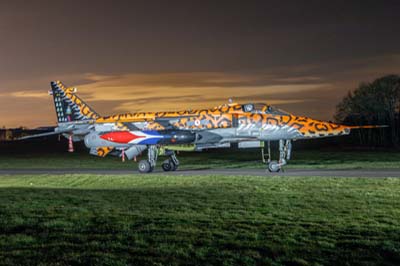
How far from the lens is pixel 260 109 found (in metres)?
26.0

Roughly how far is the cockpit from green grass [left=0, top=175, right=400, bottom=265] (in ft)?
27.5

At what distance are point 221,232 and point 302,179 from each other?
11221mm

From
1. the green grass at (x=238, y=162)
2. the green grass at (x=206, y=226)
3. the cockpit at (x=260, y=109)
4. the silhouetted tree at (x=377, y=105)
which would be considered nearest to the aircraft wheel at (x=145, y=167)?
the green grass at (x=238, y=162)

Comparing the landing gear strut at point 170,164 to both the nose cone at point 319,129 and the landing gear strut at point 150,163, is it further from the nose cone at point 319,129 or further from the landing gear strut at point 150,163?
the nose cone at point 319,129

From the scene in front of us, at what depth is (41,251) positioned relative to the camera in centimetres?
852

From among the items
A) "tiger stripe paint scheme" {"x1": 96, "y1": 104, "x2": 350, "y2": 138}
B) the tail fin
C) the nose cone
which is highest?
the tail fin

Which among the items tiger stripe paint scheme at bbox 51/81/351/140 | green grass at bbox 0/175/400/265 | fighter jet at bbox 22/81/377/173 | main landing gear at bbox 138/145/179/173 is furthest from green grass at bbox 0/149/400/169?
green grass at bbox 0/175/400/265

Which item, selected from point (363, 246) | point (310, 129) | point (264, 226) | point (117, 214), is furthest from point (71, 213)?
point (310, 129)

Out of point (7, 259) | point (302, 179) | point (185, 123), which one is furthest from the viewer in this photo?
point (185, 123)

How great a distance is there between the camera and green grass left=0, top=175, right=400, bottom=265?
8.21m

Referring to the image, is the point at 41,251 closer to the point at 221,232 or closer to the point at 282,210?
the point at 221,232

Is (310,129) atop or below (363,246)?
atop

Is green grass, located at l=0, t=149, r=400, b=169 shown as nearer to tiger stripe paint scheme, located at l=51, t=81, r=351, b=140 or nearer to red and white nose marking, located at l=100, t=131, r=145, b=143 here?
tiger stripe paint scheme, located at l=51, t=81, r=351, b=140

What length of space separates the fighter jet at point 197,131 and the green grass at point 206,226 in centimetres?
755
